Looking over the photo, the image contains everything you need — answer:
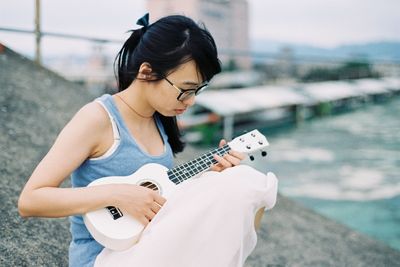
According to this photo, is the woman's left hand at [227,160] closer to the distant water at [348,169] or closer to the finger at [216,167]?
the finger at [216,167]

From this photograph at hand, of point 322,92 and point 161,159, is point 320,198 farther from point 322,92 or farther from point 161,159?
point 322,92

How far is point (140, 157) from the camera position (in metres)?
1.48

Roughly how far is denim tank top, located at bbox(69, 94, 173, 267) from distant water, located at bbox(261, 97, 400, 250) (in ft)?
8.79

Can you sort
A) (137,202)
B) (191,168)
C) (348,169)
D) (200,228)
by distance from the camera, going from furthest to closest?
(348,169) < (191,168) < (137,202) < (200,228)

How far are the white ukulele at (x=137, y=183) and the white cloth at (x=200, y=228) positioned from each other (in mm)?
44

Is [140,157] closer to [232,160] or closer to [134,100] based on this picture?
[134,100]

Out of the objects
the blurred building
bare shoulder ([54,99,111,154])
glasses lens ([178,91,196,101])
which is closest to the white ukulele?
bare shoulder ([54,99,111,154])

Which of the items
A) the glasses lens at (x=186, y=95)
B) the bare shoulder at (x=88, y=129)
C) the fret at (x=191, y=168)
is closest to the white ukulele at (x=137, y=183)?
the fret at (x=191, y=168)

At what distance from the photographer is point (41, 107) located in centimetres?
371

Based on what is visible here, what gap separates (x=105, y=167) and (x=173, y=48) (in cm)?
46

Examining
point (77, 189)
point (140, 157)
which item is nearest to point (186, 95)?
point (140, 157)

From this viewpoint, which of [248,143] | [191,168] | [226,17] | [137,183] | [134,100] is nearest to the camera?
[137,183]

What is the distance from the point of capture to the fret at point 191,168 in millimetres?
1570

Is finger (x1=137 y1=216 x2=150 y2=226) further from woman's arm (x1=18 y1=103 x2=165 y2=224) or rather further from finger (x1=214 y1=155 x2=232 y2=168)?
finger (x1=214 y1=155 x2=232 y2=168)
